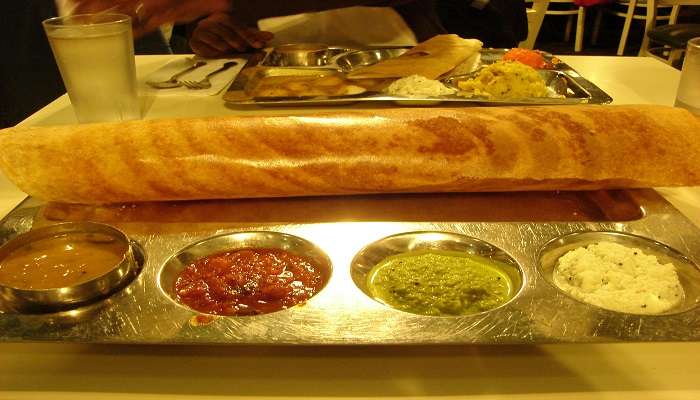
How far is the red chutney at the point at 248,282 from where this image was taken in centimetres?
137

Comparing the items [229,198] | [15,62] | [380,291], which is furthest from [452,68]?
[15,62]

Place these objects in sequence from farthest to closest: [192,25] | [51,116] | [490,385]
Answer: [192,25], [51,116], [490,385]

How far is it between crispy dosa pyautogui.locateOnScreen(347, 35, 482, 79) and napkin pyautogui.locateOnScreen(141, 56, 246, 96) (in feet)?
2.17

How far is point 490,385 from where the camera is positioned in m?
1.17

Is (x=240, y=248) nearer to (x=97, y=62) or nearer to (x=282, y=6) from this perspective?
(x=97, y=62)

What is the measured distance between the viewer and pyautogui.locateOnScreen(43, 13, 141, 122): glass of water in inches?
88.4

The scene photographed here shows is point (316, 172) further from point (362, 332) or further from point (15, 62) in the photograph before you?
point (15, 62)

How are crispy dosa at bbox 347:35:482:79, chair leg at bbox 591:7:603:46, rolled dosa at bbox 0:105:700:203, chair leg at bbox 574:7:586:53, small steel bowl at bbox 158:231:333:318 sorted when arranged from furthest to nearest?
chair leg at bbox 591:7:603:46, chair leg at bbox 574:7:586:53, crispy dosa at bbox 347:35:482:79, rolled dosa at bbox 0:105:700:203, small steel bowl at bbox 158:231:333:318

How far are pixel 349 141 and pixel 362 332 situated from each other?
2.30 ft

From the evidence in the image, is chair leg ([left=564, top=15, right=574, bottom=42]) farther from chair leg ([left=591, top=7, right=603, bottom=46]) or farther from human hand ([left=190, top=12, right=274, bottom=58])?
human hand ([left=190, top=12, right=274, bottom=58])

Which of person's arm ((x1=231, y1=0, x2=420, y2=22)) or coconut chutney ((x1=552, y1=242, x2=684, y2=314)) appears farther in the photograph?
person's arm ((x1=231, y1=0, x2=420, y2=22))

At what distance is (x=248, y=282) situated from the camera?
146 centimetres

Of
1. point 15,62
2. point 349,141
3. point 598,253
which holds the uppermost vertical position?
point 349,141

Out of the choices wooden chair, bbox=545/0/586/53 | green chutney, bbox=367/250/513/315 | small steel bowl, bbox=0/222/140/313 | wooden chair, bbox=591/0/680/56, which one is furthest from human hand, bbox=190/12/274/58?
wooden chair, bbox=545/0/586/53
